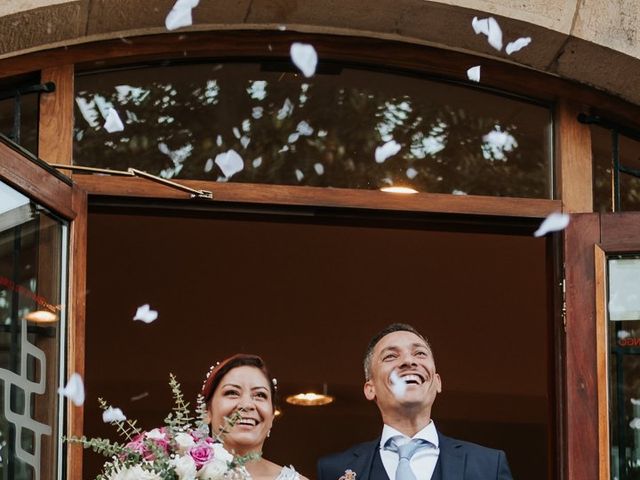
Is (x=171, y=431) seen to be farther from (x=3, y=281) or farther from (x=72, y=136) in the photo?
(x=72, y=136)

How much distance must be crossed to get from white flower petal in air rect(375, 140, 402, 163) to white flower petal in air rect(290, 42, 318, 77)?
42 cm

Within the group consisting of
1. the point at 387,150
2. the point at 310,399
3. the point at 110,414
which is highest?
the point at 387,150

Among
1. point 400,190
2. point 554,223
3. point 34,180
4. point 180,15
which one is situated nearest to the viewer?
point 34,180

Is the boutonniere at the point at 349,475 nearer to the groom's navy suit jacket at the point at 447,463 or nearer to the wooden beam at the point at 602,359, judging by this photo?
the groom's navy suit jacket at the point at 447,463

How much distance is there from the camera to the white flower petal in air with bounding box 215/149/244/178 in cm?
617

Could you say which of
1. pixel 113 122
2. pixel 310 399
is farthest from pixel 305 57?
pixel 310 399

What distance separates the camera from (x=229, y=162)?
619 centimetres

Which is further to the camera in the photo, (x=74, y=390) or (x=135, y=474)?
(x=74, y=390)

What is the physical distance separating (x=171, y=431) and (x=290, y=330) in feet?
20.2

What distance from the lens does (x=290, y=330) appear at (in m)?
10.9

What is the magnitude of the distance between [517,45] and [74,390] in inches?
87.8

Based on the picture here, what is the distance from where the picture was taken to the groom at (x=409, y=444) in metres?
5.71

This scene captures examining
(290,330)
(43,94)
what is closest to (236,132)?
(43,94)

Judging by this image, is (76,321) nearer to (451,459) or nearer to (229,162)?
(229,162)
